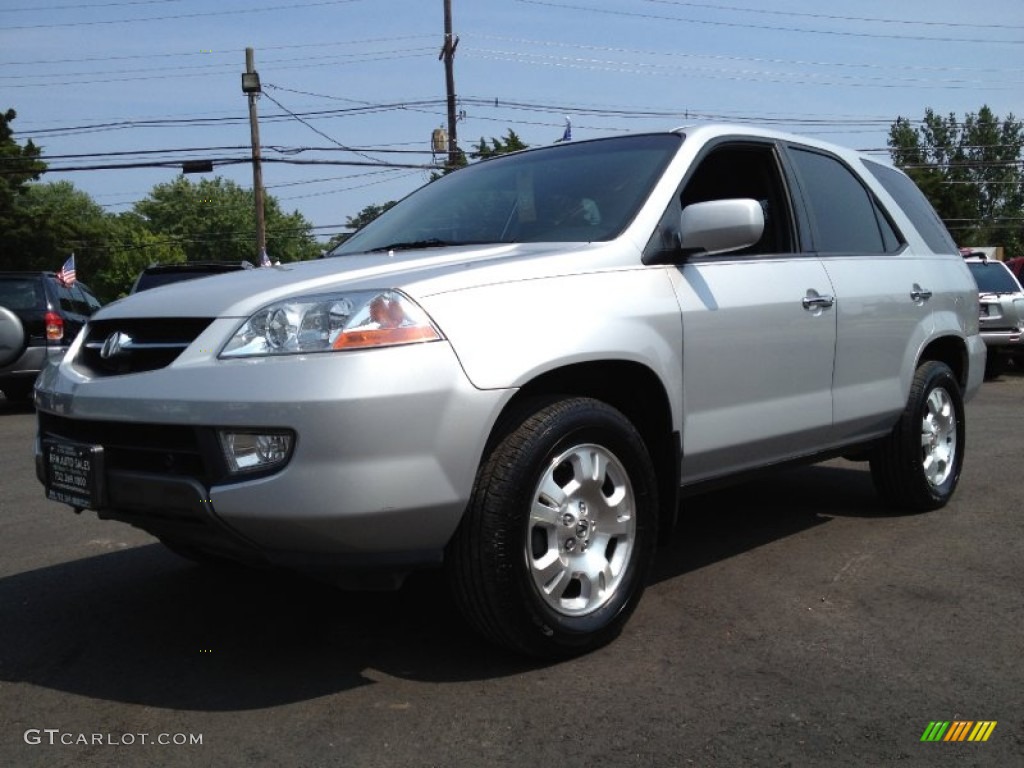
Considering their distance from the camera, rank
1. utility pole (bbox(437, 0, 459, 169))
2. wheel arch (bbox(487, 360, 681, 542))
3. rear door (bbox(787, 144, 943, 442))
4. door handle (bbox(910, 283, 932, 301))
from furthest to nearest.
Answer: utility pole (bbox(437, 0, 459, 169)) < door handle (bbox(910, 283, 932, 301)) < rear door (bbox(787, 144, 943, 442)) < wheel arch (bbox(487, 360, 681, 542))

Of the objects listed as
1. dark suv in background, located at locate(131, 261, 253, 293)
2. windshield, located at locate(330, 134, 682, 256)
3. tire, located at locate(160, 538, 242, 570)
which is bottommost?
tire, located at locate(160, 538, 242, 570)

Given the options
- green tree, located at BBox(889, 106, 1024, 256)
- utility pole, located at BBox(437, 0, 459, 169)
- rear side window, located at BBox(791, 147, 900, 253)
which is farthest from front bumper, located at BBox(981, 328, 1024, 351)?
green tree, located at BBox(889, 106, 1024, 256)

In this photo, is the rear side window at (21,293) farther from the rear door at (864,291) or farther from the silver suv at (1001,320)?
the silver suv at (1001,320)

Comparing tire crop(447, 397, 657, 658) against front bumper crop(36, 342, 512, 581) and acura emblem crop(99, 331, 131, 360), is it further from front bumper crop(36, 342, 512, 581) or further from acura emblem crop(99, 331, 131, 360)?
acura emblem crop(99, 331, 131, 360)

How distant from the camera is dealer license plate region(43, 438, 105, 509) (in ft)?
10.1

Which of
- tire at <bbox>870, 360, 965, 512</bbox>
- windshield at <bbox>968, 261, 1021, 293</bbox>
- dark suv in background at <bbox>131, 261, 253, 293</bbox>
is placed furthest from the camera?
windshield at <bbox>968, 261, 1021, 293</bbox>

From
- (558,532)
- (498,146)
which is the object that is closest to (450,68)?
(498,146)

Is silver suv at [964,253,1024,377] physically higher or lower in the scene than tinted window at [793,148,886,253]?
lower

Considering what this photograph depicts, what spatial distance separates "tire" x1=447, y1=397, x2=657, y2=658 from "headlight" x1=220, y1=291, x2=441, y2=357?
0.46 m

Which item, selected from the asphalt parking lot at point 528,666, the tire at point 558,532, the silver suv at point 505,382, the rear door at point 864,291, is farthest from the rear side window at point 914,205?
the tire at point 558,532

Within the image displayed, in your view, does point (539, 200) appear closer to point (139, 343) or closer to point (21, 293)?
point (139, 343)

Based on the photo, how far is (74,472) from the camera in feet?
10.4

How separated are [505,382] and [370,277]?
57cm

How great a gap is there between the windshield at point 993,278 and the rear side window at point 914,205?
963cm
